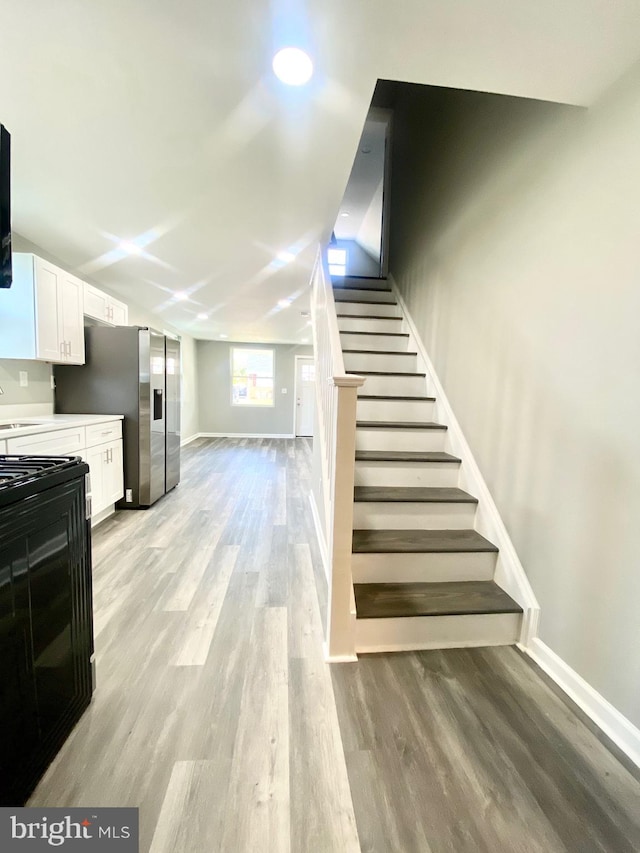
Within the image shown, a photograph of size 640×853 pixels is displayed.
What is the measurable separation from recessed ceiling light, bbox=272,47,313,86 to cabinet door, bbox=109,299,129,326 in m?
3.25

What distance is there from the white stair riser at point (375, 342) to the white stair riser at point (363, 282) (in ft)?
3.35

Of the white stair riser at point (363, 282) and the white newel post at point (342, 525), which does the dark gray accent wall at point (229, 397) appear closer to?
the white stair riser at point (363, 282)

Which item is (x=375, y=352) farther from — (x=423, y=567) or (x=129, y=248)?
(x=129, y=248)

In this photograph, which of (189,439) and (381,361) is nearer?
(381,361)

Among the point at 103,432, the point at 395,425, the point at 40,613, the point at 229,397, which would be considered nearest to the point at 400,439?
the point at 395,425

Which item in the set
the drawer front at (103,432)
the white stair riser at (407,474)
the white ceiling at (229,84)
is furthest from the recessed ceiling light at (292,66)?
the drawer front at (103,432)

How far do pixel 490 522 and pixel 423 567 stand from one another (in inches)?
18.9

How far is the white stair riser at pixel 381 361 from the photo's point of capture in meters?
3.13

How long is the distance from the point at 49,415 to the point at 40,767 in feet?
9.86

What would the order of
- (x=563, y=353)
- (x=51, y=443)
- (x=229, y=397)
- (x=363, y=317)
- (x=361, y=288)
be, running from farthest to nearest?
(x=229, y=397), (x=361, y=288), (x=363, y=317), (x=51, y=443), (x=563, y=353)

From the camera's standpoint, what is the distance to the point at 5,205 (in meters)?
1.36

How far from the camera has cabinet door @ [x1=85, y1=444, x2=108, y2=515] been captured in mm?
3010

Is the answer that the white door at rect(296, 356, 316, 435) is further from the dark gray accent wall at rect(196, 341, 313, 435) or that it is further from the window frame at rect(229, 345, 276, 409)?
the window frame at rect(229, 345, 276, 409)

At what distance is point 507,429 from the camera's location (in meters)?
2.01
